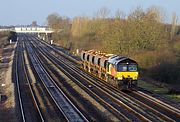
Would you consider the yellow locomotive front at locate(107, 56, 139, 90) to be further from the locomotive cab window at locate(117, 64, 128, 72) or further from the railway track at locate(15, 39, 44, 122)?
→ the railway track at locate(15, 39, 44, 122)

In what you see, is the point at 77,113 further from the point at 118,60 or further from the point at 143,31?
the point at 143,31

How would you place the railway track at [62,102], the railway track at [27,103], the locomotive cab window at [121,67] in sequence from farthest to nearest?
the locomotive cab window at [121,67]
the railway track at [27,103]
the railway track at [62,102]

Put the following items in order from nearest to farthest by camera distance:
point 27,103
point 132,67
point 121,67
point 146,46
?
point 27,103
point 121,67
point 132,67
point 146,46

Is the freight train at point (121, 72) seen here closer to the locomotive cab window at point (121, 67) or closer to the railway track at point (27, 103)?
the locomotive cab window at point (121, 67)

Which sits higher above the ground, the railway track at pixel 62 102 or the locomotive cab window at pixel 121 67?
the locomotive cab window at pixel 121 67

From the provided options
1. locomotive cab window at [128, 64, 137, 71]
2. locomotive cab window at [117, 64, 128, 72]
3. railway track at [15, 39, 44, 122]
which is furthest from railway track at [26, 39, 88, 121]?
locomotive cab window at [128, 64, 137, 71]

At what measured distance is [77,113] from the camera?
826 inches

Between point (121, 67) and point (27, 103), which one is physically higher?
point (121, 67)

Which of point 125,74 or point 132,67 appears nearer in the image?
point 125,74

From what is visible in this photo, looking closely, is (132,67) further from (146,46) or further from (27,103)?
(146,46)

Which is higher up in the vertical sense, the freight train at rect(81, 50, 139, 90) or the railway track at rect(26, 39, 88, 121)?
the freight train at rect(81, 50, 139, 90)

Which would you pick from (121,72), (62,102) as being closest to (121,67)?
(121,72)

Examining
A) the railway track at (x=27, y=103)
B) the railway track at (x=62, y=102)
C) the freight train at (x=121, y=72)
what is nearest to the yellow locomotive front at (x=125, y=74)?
the freight train at (x=121, y=72)

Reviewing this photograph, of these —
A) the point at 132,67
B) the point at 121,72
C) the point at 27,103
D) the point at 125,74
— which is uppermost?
the point at 132,67
